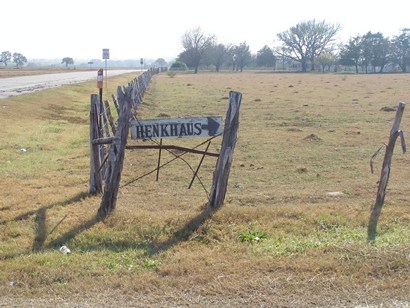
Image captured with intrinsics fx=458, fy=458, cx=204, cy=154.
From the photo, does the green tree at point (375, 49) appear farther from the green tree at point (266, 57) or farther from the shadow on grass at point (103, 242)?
the shadow on grass at point (103, 242)

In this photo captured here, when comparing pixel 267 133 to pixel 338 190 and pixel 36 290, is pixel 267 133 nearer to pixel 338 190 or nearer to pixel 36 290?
pixel 338 190

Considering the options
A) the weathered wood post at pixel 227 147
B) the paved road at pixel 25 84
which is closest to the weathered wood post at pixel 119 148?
the weathered wood post at pixel 227 147

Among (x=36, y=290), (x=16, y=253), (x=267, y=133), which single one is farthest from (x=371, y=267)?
(x=267, y=133)

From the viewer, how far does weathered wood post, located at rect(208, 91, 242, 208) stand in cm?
579

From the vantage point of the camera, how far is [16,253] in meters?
4.77

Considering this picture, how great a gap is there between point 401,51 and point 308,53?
68.5 ft

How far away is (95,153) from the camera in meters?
6.68

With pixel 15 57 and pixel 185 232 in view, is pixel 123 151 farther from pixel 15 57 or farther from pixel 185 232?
pixel 15 57

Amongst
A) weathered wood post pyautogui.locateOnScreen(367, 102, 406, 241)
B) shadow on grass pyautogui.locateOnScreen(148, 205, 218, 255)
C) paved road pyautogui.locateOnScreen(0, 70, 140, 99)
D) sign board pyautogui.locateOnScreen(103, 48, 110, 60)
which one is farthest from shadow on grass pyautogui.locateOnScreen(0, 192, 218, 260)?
paved road pyautogui.locateOnScreen(0, 70, 140, 99)

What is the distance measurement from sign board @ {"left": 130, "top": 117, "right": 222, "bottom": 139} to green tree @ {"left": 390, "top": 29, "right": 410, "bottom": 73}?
321 feet

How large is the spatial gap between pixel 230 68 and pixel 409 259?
11503 centimetres

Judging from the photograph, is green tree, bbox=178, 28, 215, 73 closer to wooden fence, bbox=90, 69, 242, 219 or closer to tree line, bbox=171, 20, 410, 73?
tree line, bbox=171, 20, 410, 73

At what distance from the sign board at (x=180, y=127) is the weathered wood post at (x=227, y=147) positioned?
158mm

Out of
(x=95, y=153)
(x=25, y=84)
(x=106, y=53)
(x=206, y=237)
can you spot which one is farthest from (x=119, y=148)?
(x=25, y=84)
